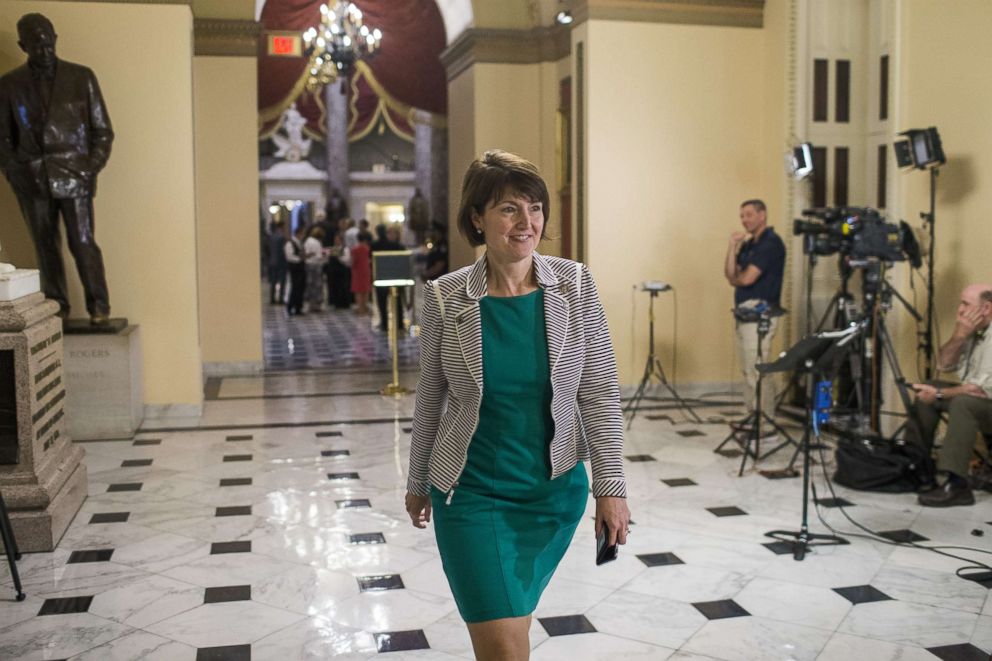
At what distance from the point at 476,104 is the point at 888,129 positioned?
5.47m

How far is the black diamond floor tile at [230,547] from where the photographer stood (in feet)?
17.7

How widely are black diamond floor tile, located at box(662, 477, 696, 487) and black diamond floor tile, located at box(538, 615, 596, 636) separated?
2423mm

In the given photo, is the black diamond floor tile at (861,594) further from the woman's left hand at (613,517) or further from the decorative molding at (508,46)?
the decorative molding at (508,46)

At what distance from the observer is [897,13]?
7758 mm

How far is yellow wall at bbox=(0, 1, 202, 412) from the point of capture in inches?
348

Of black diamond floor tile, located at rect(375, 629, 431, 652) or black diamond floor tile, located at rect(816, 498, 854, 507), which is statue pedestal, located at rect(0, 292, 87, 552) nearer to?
black diamond floor tile, located at rect(375, 629, 431, 652)

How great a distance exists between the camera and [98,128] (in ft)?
26.5

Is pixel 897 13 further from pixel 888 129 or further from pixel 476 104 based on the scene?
pixel 476 104

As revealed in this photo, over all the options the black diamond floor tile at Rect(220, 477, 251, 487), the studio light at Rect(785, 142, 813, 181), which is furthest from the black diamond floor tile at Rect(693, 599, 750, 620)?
the studio light at Rect(785, 142, 813, 181)

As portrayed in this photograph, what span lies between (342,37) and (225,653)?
11215 millimetres

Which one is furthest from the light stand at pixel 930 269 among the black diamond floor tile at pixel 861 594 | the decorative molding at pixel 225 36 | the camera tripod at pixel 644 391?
the decorative molding at pixel 225 36

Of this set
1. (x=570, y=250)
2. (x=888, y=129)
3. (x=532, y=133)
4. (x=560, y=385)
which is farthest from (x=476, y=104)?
(x=560, y=385)

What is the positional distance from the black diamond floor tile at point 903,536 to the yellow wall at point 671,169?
4539 mm

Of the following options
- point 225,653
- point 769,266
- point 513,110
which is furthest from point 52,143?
point 513,110
